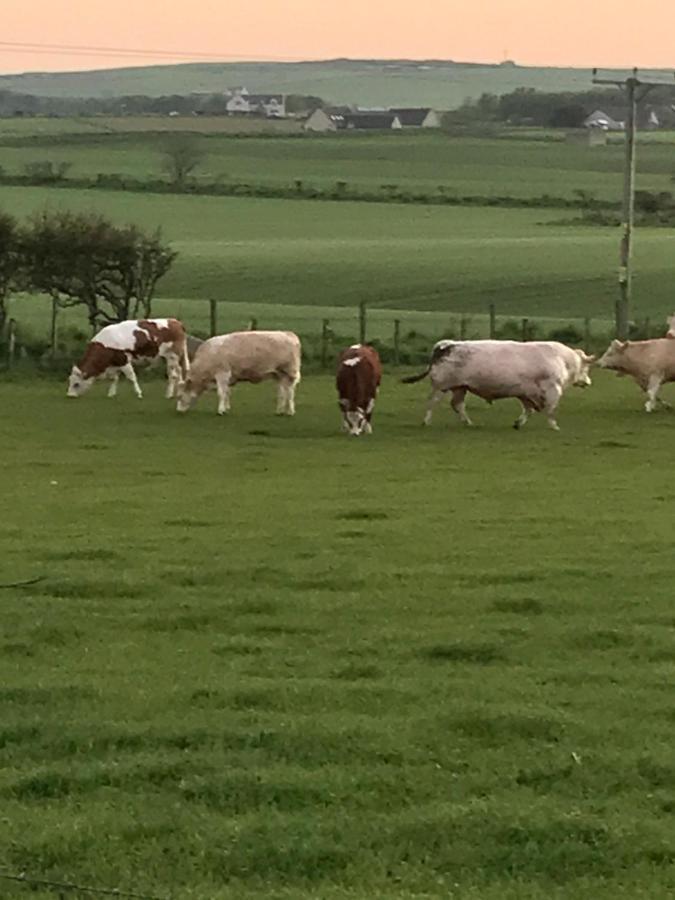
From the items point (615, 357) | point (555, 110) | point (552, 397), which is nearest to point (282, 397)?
point (552, 397)

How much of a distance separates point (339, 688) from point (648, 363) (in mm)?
19124

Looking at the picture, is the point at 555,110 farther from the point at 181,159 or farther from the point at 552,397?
the point at 552,397

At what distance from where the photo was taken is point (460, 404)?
25.3 meters

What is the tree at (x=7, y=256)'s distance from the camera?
34156 mm

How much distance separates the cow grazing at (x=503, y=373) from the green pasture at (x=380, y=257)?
1946 centimetres

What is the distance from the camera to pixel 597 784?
747 centimetres

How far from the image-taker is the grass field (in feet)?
21.6

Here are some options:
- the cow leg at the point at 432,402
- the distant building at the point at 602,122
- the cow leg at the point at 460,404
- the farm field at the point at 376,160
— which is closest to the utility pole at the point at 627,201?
the cow leg at the point at 460,404

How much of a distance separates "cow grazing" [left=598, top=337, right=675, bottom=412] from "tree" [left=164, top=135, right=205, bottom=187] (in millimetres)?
61484

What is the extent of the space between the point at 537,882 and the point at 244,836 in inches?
45.5

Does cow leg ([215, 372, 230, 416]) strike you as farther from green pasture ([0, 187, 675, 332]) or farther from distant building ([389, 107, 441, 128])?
distant building ([389, 107, 441, 128])

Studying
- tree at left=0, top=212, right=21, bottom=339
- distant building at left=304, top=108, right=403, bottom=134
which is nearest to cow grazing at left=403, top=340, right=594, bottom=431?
tree at left=0, top=212, right=21, bottom=339

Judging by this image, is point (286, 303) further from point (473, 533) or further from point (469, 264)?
point (473, 533)

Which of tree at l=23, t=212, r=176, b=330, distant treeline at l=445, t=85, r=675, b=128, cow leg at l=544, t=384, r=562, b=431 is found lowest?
cow leg at l=544, t=384, r=562, b=431
